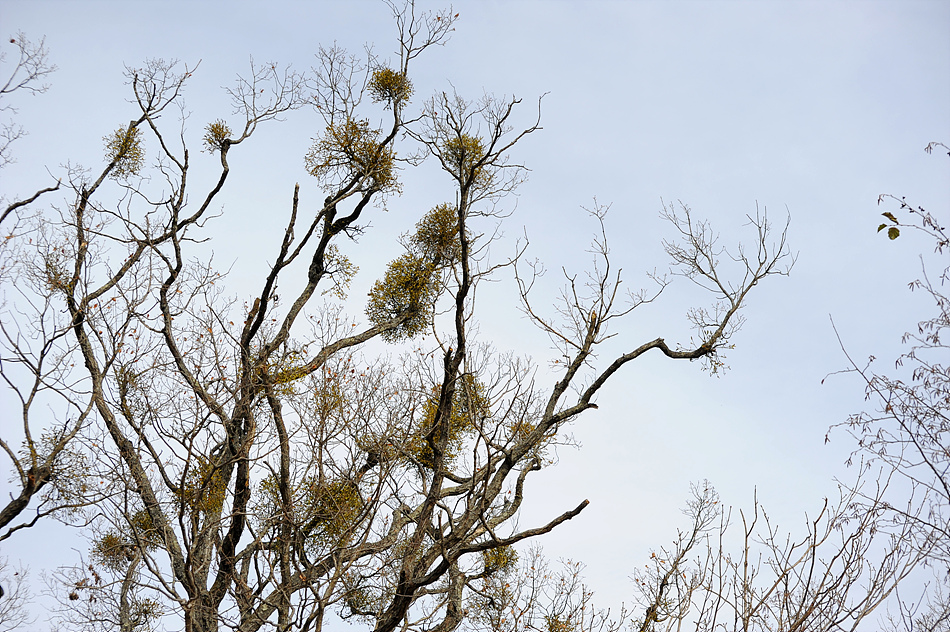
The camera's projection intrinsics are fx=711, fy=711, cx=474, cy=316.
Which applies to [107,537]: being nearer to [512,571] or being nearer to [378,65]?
[512,571]

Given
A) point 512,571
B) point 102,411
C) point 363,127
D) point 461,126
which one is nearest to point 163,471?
point 102,411

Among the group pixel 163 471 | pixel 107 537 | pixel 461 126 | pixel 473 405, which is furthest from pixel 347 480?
pixel 107 537

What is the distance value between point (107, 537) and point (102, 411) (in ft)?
8.86

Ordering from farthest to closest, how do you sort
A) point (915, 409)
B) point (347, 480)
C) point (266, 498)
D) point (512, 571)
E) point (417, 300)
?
1. point (512, 571)
2. point (417, 300)
3. point (266, 498)
4. point (347, 480)
5. point (915, 409)

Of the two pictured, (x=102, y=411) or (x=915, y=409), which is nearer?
(x=915, y=409)

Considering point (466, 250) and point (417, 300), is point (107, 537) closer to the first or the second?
point (417, 300)

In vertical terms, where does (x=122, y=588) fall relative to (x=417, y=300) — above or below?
below

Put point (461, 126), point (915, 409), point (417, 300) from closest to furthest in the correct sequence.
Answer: point (915, 409) → point (461, 126) → point (417, 300)

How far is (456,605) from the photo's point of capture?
9156 mm

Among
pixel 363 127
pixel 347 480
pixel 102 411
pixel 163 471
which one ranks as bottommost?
pixel 347 480

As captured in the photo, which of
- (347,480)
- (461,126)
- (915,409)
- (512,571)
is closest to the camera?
(915,409)

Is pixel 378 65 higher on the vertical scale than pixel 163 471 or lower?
higher

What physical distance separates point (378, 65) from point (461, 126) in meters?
2.34

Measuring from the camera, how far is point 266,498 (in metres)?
8.67
